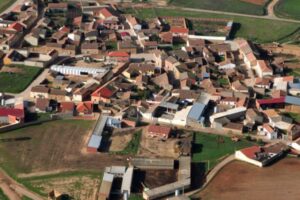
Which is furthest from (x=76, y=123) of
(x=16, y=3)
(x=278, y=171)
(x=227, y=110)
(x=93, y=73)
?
(x=16, y=3)

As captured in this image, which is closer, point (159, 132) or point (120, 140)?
point (120, 140)

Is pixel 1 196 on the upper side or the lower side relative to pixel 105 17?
lower

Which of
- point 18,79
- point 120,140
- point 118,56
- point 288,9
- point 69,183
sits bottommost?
point 69,183

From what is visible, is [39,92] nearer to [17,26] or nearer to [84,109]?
[84,109]

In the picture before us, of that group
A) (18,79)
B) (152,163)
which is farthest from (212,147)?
(18,79)

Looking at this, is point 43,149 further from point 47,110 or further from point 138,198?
point 138,198
